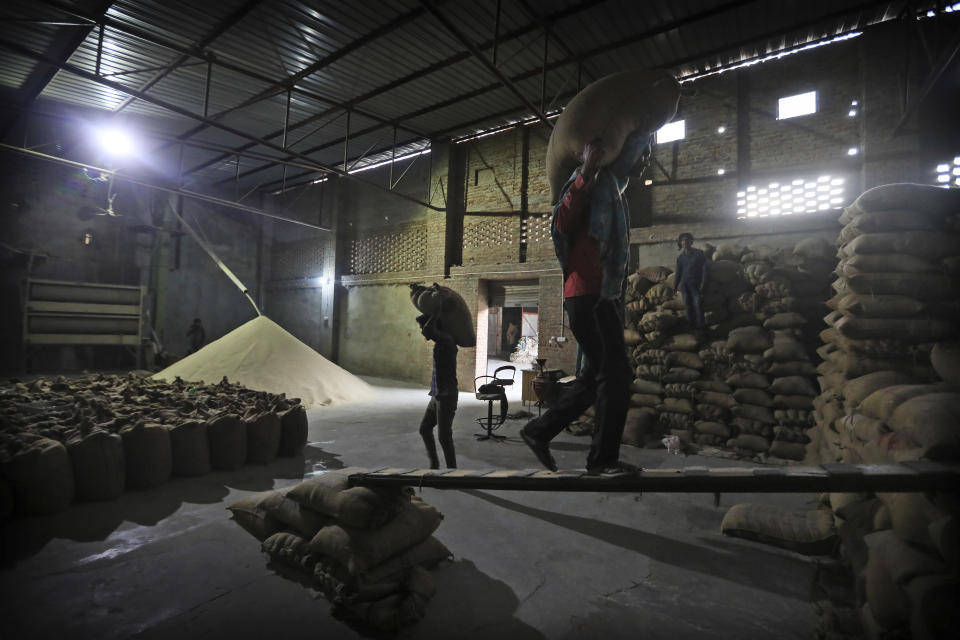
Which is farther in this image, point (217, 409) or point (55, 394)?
point (55, 394)

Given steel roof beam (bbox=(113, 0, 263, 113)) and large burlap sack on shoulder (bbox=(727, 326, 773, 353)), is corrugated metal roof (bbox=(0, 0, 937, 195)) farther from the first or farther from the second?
large burlap sack on shoulder (bbox=(727, 326, 773, 353))

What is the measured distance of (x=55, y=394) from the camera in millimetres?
5207

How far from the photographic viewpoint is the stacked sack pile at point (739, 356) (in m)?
5.16

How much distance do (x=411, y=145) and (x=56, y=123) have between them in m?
9.51

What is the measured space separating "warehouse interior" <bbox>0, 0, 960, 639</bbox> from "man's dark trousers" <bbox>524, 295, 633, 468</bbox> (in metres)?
0.31

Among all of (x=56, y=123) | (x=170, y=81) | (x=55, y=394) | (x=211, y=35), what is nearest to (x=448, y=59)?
(x=211, y=35)

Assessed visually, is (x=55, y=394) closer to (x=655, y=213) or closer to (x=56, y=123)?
(x=655, y=213)

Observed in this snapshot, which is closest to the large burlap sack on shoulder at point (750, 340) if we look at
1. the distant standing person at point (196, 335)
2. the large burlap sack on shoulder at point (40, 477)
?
the large burlap sack on shoulder at point (40, 477)

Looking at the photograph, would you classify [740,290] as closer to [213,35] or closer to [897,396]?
[897,396]

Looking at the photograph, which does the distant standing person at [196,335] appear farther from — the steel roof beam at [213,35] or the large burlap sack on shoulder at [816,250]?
the large burlap sack on shoulder at [816,250]

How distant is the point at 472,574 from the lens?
2.42 metres

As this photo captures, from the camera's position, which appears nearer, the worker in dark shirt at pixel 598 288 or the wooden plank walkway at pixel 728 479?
the wooden plank walkway at pixel 728 479

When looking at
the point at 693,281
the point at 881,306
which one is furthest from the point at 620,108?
the point at 693,281

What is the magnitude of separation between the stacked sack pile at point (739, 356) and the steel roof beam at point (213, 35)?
24.3ft
